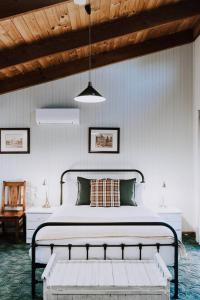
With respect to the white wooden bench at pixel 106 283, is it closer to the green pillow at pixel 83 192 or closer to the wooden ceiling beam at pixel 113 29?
the green pillow at pixel 83 192

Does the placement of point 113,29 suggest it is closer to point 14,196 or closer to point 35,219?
point 35,219

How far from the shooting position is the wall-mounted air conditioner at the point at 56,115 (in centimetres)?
567

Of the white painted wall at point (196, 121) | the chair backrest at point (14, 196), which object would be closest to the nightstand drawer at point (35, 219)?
the chair backrest at point (14, 196)

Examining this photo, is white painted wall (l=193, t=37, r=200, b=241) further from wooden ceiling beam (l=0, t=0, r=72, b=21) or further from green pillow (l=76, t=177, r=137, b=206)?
wooden ceiling beam (l=0, t=0, r=72, b=21)

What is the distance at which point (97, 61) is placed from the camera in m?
5.81

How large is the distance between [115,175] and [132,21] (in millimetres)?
2500

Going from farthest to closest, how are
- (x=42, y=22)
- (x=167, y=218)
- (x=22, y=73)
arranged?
(x=22, y=73) → (x=167, y=218) → (x=42, y=22)

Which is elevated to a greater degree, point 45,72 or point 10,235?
point 45,72

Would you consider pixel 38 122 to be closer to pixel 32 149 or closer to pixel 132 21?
pixel 32 149

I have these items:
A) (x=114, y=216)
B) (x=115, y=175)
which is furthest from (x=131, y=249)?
(x=115, y=175)

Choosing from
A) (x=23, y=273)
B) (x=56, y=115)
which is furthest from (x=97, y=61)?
(x=23, y=273)

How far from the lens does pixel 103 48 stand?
5.51 m

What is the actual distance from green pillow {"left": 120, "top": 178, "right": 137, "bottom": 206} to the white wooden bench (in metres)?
2.14

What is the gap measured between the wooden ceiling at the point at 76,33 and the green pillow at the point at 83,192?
73.2 inches
